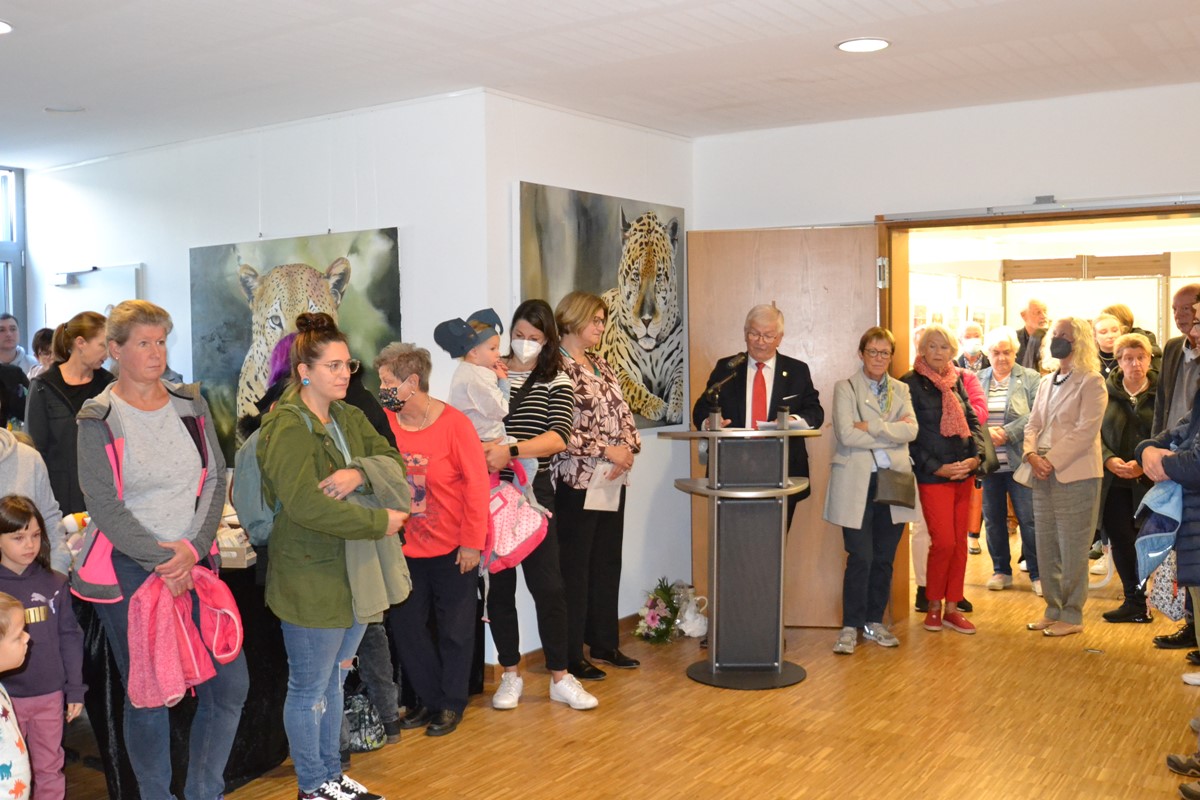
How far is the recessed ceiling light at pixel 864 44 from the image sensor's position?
469 cm

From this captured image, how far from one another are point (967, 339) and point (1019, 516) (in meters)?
2.41

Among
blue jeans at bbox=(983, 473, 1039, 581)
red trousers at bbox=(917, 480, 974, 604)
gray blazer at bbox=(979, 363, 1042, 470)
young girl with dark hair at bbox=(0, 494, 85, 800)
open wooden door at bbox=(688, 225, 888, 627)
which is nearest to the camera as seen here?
young girl with dark hair at bbox=(0, 494, 85, 800)

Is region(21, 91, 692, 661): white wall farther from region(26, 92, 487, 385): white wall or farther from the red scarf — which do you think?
the red scarf

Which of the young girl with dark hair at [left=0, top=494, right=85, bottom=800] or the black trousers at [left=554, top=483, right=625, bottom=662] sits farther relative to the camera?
the black trousers at [left=554, top=483, right=625, bottom=662]

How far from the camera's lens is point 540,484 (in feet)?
16.3

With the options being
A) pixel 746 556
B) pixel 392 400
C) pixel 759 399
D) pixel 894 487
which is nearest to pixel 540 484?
pixel 392 400

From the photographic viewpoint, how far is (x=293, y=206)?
624 centimetres

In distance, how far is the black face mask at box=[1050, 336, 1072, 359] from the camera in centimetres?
613

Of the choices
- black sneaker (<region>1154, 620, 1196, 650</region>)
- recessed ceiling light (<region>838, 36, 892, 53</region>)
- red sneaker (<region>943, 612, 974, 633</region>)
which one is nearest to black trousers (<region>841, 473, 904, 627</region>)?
red sneaker (<region>943, 612, 974, 633</region>)

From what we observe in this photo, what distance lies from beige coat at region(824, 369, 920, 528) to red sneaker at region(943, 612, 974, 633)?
719mm

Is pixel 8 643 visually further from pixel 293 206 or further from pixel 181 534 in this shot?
pixel 293 206

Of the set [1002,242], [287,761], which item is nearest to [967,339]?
[1002,242]

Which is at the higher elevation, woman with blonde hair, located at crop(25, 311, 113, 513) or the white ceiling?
the white ceiling

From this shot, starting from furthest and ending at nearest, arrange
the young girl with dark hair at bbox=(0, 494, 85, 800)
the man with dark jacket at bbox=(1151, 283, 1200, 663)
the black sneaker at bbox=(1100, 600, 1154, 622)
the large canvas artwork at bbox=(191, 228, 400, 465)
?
the black sneaker at bbox=(1100, 600, 1154, 622)
the large canvas artwork at bbox=(191, 228, 400, 465)
the man with dark jacket at bbox=(1151, 283, 1200, 663)
the young girl with dark hair at bbox=(0, 494, 85, 800)
